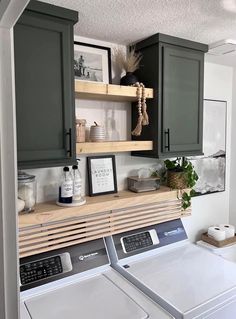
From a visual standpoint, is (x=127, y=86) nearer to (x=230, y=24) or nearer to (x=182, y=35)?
(x=182, y=35)

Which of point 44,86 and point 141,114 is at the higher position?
point 44,86

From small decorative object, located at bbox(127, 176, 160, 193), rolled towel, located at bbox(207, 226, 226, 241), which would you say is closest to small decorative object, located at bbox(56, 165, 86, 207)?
small decorative object, located at bbox(127, 176, 160, 193)

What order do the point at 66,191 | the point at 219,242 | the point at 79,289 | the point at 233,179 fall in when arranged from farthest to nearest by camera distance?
the point at 233,179
the point at 219,242
the point at 66,191
the point at 79,289

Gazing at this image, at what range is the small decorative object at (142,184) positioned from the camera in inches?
79.1

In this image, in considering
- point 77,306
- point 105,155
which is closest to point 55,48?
point 105,155

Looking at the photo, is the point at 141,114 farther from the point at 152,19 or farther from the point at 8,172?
the point at 8,172

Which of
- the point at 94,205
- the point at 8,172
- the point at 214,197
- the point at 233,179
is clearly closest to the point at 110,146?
the point at 94,205

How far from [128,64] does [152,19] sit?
1.19 ft

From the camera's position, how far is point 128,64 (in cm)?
187

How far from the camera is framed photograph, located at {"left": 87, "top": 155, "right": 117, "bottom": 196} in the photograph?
1.90 metres

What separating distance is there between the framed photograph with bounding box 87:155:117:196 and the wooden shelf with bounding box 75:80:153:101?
0.44 meters

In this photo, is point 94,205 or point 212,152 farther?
point 212,152

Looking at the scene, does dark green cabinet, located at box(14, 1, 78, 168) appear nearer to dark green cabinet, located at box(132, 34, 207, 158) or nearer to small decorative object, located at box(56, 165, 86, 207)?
small decorative object, located at box(56, 165, 86, 207)

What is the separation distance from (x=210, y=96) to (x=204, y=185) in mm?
853
